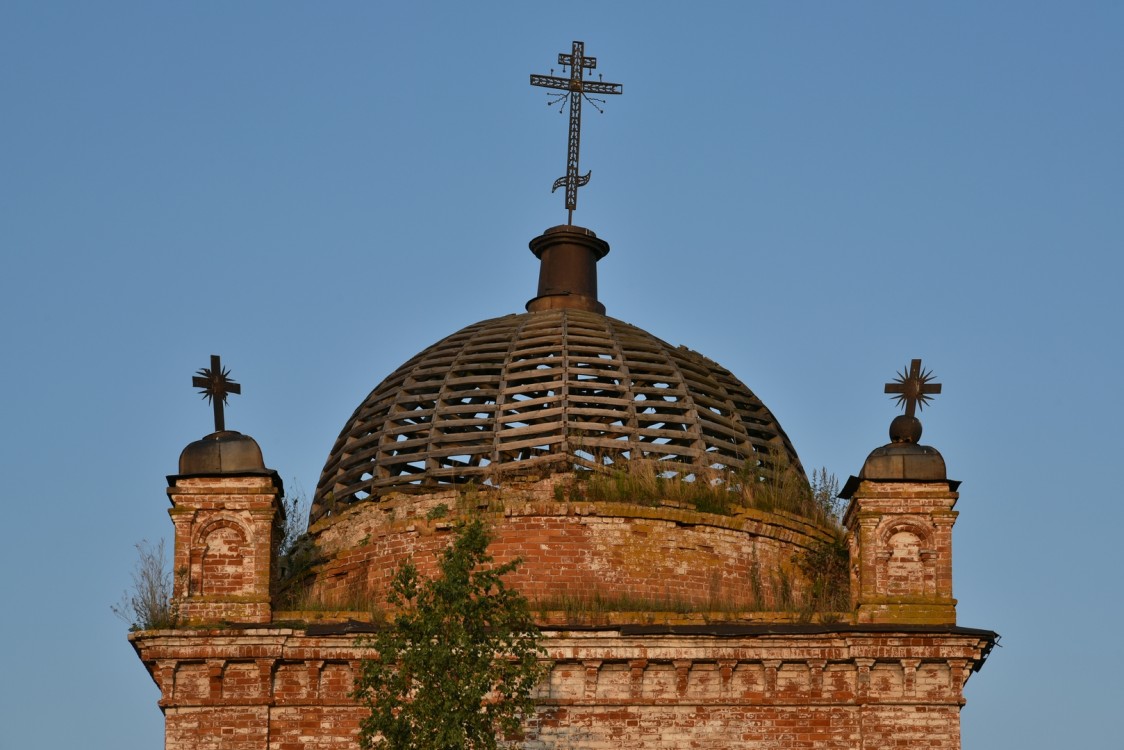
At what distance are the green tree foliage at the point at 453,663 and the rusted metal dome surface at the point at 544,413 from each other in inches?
176

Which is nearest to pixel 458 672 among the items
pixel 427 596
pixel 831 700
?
pixel 427 596

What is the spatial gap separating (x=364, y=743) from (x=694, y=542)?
5852 mm

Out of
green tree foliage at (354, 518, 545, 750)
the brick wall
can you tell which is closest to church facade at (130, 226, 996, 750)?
the brick wall

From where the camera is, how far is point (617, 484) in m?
26.9

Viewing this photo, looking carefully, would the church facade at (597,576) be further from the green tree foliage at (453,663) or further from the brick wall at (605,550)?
the green tree foliage at (453,663)

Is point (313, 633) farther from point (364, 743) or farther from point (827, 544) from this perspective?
point (827, 544)

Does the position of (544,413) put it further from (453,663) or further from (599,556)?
(453,663)

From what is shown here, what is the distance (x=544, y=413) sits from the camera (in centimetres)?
2794

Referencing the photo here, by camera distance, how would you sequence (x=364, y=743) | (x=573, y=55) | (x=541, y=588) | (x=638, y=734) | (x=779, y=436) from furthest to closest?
1. (x=573, y=55)
2. (x=779, y=436)
3. (x=541, y=588)
4. (x=638, y=734)
5. (x=364, y=743)

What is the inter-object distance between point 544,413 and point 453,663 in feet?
20.2

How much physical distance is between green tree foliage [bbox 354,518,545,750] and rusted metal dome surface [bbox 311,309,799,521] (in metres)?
4.48

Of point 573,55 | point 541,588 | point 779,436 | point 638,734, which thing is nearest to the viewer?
point 638,734

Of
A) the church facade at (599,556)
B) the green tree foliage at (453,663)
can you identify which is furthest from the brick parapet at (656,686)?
the green tree foliage at (453,663)

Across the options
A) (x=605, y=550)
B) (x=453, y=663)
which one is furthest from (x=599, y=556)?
(x=453, y=663)
